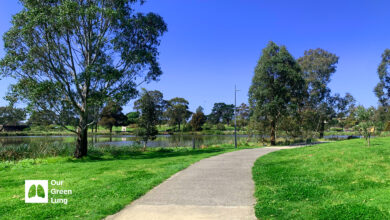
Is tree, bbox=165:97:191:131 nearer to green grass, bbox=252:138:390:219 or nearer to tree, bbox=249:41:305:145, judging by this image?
tree, bbox=249:41:305:145

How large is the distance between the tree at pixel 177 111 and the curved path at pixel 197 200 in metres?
89.4

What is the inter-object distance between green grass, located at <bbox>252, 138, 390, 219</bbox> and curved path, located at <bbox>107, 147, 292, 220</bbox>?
393 millimetres

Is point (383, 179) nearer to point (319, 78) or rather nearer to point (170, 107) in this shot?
point (319, 78)

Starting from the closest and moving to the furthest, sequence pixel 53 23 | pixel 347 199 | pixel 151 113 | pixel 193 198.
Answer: pixel 347 199
pixel 193 198
pixel 53 23
pixel 151 113

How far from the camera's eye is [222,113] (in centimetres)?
12681

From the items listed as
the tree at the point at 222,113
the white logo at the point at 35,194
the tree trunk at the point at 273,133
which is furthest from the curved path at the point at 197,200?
the tree at the point at 222,113

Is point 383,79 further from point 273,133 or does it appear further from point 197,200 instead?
point 197,200

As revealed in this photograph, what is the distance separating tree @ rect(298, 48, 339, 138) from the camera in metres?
39.6

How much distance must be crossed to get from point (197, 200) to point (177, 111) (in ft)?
307

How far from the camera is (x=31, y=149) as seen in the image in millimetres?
19547

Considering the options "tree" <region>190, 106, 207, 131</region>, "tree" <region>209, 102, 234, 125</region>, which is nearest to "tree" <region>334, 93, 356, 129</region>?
"tree" <region>190, 106, 207, 131</region>

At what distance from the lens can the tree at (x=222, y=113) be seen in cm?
12506

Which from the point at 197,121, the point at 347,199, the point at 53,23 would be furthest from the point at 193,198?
the point at 197,121

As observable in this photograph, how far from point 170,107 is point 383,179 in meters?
93.3
